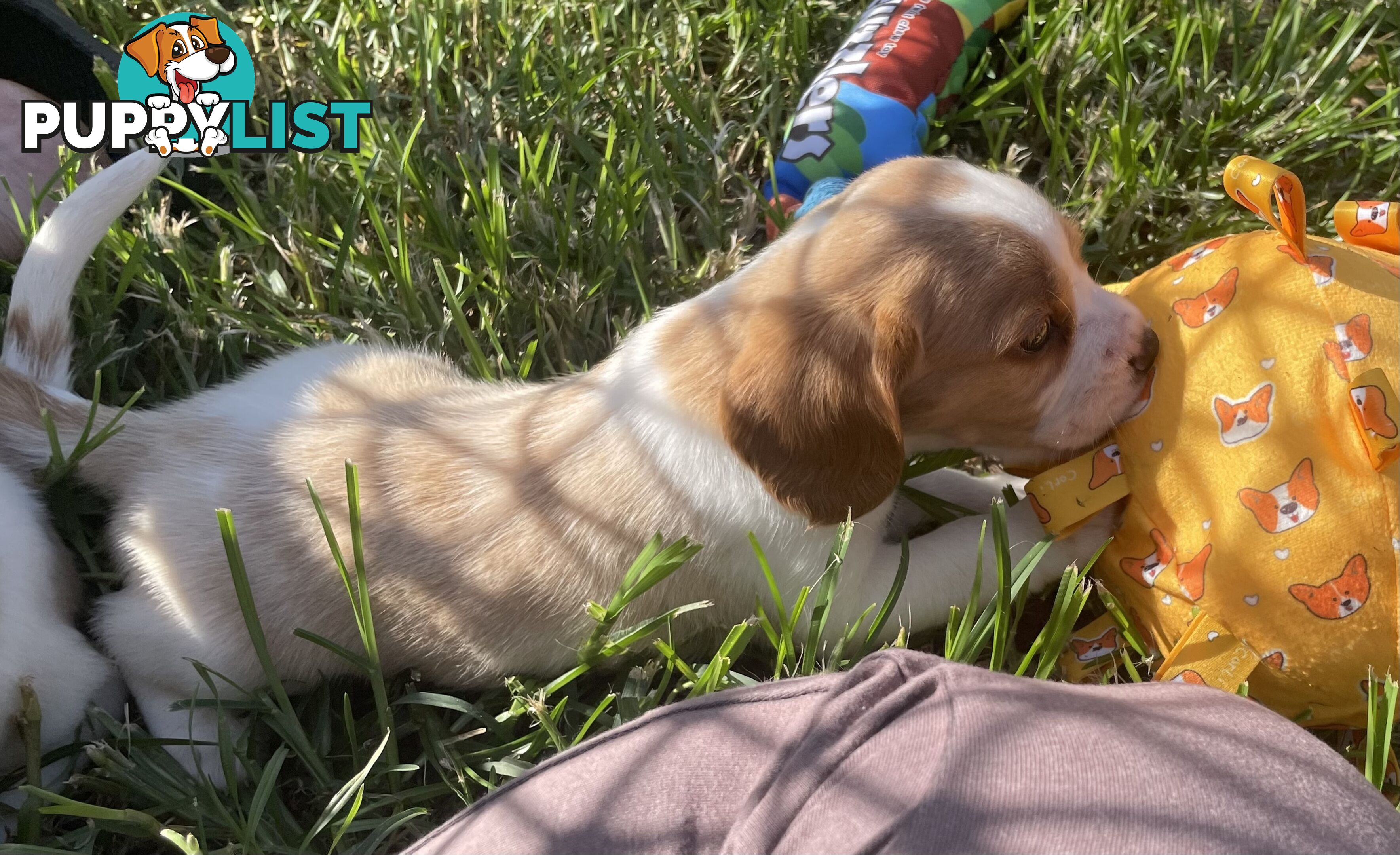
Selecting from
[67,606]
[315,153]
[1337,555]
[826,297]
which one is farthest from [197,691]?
[1337,555]

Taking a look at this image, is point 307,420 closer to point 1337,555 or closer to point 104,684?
point 104,684

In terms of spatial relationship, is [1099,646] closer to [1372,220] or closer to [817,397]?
[817,397]

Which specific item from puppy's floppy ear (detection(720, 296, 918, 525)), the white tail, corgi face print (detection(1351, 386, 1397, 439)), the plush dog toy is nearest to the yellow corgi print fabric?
corgi face print (detection(1351, 386, 1397, 439))

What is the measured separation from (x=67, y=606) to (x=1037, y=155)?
9.94ft

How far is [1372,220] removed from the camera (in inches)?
86.3

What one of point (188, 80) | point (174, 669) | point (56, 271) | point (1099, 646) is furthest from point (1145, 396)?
point (188, 80)

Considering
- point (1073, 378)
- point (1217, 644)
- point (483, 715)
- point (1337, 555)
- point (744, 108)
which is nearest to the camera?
point (1337, 555)

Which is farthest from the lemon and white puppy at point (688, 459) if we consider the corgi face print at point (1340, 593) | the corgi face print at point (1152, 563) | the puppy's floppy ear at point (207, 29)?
the puppy's floppy ear at point (207, 29)

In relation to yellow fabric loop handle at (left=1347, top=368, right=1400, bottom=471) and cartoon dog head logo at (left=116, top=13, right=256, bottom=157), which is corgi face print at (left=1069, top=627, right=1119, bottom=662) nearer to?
yellow fabric loop handle at (left=1347, top=368, right=1400, bottom=471)

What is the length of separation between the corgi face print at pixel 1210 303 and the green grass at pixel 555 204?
1.90ft

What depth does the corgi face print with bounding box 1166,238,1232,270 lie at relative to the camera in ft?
7.37

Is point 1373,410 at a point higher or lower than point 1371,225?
lower

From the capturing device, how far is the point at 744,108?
3648 mm

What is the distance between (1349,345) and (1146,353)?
1.25 ft
